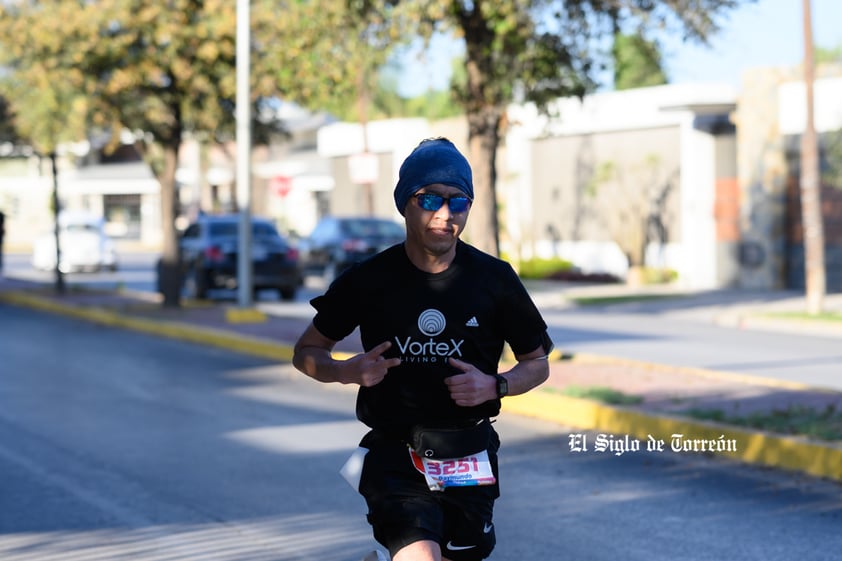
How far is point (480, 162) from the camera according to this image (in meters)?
15.1

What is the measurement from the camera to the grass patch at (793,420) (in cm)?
898

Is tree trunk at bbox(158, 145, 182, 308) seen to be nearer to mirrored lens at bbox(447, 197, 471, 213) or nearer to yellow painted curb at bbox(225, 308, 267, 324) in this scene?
yellow painted curb at bbox(225, 308, 267, 324)

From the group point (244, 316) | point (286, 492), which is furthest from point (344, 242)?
point (286, 492)

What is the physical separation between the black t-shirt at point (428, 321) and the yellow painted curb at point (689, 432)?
4.93 m

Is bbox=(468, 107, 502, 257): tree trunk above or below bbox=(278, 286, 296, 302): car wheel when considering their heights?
above

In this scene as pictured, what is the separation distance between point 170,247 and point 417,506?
1936 centimetres

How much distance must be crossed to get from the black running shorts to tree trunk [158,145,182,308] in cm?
1879

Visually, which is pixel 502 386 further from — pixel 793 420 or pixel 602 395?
pixel 602 395

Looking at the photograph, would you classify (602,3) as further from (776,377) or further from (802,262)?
(802,262)

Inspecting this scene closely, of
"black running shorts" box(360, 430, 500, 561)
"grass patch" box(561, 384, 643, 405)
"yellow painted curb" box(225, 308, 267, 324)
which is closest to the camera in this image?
"black running shorts" box(360, 430, 500, 561)

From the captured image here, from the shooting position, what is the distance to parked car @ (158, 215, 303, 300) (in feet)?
84.0

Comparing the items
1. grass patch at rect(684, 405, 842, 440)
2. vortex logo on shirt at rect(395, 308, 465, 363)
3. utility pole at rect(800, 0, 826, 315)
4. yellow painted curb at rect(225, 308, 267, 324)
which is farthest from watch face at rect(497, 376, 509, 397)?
utility pole at rect(800, 0, 826, 315)

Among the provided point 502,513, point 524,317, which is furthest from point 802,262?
point 524,317

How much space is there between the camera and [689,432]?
31.8ft
